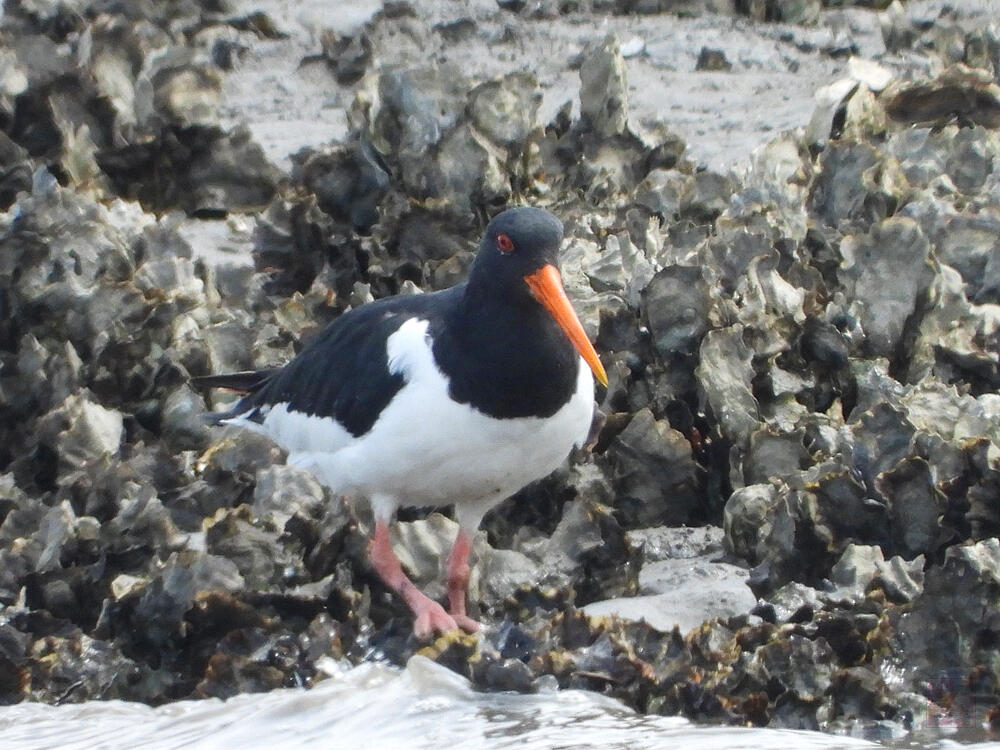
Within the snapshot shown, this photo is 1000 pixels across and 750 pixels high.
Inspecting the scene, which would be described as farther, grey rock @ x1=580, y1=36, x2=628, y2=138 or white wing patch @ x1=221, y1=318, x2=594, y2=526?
grey rock @ x1=580, y1=36, x2=628, y2=138

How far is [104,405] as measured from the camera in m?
6.36

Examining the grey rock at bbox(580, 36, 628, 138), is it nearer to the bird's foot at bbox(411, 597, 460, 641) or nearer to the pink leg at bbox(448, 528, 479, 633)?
the pink leg at bbox(448, 528, 479, 633)

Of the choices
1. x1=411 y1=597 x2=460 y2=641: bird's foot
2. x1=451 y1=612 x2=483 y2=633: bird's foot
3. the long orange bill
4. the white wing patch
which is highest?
the long orange bill

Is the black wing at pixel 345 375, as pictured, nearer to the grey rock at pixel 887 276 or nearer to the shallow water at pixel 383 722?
the shallow water at pixel 383 722

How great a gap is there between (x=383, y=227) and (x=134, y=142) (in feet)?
5.11

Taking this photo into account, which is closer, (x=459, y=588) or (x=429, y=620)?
(x=429, y=620)

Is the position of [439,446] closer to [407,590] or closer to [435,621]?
[407,590]

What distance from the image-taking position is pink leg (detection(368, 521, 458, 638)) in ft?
16.2


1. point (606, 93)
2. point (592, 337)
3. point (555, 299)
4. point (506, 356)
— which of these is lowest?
point (592, 337)

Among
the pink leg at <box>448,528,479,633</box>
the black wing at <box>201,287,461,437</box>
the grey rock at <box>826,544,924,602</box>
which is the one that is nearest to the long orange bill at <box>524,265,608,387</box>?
the black wing at <box>201,287,461,437</box>

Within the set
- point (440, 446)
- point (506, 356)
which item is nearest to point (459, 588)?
point (440, 446)

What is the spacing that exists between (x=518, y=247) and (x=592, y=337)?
102cm

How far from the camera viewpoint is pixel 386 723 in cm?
457

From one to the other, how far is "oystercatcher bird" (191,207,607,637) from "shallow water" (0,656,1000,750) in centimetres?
36
